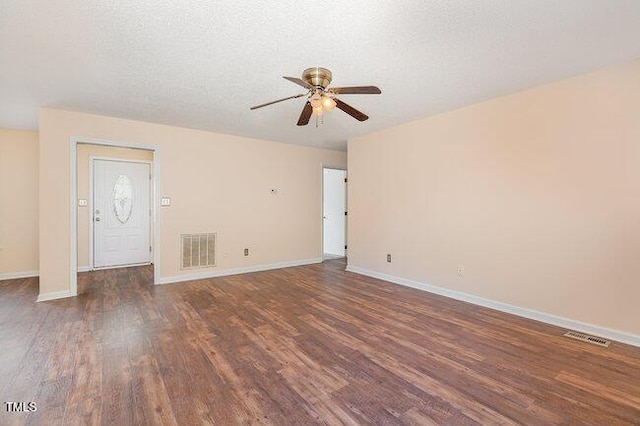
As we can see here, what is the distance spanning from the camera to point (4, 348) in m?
2.45

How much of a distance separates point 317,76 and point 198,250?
148 inches

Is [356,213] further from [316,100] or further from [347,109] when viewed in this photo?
[316,100]

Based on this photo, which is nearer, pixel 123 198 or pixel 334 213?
pixel 123 198

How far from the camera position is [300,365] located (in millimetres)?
2234

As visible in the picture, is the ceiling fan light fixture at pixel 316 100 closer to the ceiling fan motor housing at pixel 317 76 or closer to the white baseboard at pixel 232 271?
the ceiling fan motor housing at pixel 317 76

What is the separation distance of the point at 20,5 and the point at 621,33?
167 inches

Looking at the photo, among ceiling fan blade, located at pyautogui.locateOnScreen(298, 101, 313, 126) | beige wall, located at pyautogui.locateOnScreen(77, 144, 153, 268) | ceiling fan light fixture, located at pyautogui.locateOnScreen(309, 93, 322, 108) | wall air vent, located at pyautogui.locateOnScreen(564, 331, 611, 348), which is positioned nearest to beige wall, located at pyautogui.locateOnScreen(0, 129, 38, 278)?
beige wall, located at pyautogui.locateOnScreen(77, 144, 153, 268)

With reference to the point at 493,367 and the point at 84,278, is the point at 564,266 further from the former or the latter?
the point at 84,278

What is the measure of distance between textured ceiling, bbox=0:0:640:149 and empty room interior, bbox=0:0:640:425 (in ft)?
0.07

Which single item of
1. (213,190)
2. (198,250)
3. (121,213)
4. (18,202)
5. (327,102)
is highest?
(327,102)

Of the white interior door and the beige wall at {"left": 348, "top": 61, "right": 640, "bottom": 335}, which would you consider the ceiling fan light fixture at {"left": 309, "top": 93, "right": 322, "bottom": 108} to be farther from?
the white interior door

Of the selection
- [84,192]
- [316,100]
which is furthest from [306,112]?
[84,192]

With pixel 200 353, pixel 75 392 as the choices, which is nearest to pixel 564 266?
pixel 200 353

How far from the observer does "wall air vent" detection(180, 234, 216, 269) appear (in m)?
4.83
